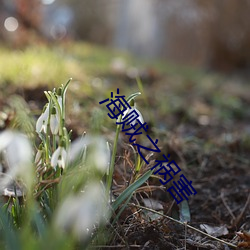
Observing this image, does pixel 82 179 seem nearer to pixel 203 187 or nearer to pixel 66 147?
pixel 66 147

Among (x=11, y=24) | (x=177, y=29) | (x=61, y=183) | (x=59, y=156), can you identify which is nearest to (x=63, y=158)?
(x=59, y=156)

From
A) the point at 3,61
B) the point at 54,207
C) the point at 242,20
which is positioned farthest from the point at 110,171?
the point at 242,20

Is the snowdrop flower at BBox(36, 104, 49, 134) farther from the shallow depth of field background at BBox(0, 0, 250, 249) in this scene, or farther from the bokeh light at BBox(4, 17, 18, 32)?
the bokeh light at BBox(4, 17, 18, 32)

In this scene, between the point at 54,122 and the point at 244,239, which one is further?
the point at 244,239

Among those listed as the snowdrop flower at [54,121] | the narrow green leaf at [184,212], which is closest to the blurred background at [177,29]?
the narrow green leaf at [184,212]

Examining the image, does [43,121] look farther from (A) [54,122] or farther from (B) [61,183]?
(B) [61,183]

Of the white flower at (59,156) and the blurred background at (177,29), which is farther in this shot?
the blurred background at (177,29)

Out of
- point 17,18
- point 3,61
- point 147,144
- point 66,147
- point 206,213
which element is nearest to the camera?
point 66,147

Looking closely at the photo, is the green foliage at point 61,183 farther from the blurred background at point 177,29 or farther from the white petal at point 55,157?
the blurred background at point 177,29
